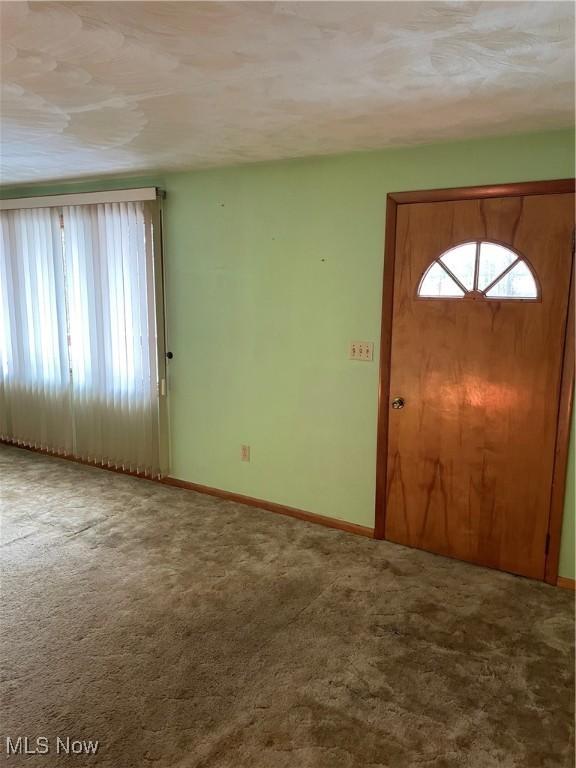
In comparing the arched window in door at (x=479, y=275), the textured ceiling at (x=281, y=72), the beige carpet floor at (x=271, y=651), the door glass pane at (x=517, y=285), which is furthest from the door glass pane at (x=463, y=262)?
the beige carpet floor at (x=271, y=651)

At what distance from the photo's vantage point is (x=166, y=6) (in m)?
1.41

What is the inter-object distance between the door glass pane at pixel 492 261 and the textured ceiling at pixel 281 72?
1.82ft

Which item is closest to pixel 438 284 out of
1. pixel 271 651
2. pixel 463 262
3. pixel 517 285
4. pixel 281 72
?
pixel 463 262

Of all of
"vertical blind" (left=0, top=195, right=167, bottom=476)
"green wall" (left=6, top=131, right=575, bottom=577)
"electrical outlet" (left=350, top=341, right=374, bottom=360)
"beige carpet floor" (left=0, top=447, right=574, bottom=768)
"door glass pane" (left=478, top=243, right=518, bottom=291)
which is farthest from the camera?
"vertical blind" (left=0, top=195, right=167, bottom=476)

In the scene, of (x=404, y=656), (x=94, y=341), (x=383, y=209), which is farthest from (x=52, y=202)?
(x=404, y=656)

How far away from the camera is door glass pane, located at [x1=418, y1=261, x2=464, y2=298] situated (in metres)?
2.88

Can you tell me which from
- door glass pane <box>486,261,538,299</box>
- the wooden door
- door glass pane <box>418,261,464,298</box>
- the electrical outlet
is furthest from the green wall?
door glass pane <box>486,261,538,299</box>

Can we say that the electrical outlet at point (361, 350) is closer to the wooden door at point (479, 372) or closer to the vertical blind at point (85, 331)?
the wooden door at point (479, 372)

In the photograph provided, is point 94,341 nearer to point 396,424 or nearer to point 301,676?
point 396,424

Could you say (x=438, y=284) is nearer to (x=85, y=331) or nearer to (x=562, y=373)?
(x=562, y=373)

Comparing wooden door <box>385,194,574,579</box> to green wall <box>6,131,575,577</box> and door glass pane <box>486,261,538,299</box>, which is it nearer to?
door glass pane <box>486,261,538,299</box>

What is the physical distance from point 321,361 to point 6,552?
2.12 metres

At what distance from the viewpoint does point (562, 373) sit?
8.70 ft

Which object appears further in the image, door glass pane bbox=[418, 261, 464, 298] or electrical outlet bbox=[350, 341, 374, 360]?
electrical outlet bbox=[350, 341, 374, 360]
